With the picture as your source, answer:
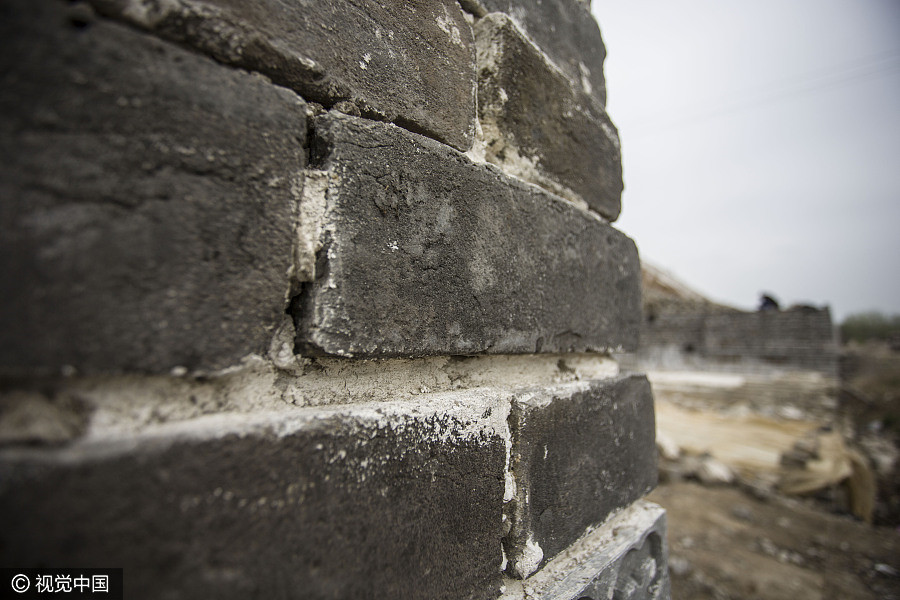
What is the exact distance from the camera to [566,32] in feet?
4.17

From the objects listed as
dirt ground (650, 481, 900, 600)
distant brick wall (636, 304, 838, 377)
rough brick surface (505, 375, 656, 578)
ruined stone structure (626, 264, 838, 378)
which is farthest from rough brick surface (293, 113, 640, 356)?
distant brick wall (636, 304, 838, 377)

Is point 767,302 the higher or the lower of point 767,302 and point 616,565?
the higher

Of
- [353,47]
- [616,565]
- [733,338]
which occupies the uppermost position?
[353,47]

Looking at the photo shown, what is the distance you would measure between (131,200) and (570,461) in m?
0.95

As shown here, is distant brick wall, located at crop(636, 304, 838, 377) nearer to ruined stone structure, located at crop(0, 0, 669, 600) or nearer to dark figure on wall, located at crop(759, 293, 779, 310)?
dark figure on wall, located at crop(759, 293, 779, 310)

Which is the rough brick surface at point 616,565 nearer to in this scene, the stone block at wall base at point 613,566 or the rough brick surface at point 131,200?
the stone block at wall base at point 613,566

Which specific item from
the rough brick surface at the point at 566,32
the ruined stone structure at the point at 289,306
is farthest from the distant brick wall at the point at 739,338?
the ruined stone structure at the point at 289,306

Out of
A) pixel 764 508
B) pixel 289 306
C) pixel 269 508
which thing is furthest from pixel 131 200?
pixel 764 508

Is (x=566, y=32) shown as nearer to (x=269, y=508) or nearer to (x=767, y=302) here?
(x=269, y=508)

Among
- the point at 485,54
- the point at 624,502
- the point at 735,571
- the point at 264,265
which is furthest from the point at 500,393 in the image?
the point at 735,571

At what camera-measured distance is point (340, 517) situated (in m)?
0.59

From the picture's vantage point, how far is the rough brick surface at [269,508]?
40 cm

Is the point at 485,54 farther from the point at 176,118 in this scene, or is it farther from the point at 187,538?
the point at 187,538

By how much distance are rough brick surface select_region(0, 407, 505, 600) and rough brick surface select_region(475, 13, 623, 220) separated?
0.65m
